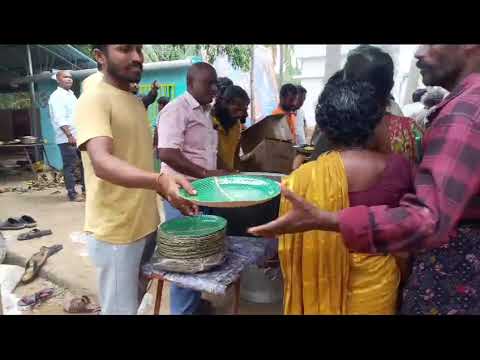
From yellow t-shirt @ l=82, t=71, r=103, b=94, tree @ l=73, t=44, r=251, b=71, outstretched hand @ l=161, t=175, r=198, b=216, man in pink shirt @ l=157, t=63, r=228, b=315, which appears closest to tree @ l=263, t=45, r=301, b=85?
tree @ l=73, t=44, r=251, b=71

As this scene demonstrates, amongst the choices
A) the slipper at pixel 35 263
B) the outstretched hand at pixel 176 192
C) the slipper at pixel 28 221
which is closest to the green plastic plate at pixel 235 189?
the outstretched hand at pixel 176 192

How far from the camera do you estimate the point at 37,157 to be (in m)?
6.27

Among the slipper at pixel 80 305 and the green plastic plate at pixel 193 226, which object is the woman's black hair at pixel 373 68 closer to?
the green plastic plate at pixel 193 226

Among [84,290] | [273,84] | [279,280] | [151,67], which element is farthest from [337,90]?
[273,84]

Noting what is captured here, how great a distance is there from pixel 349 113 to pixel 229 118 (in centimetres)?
199

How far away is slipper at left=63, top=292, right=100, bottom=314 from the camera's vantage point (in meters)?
2.86

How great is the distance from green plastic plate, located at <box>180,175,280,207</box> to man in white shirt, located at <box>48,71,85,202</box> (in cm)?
164

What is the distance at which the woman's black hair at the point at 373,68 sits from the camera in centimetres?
166

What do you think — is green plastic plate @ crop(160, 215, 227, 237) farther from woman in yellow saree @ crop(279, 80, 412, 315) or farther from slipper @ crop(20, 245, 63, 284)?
slipper @ crop(20, 245, 63, 284)

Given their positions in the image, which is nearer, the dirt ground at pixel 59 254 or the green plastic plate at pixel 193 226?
the green plastic plate at pixel 193 226

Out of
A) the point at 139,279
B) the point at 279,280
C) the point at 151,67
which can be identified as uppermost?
the point at 151,67

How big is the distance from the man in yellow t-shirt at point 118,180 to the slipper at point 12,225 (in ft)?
11.2

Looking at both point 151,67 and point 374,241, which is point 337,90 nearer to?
point 374,241

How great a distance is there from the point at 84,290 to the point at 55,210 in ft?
8.05
